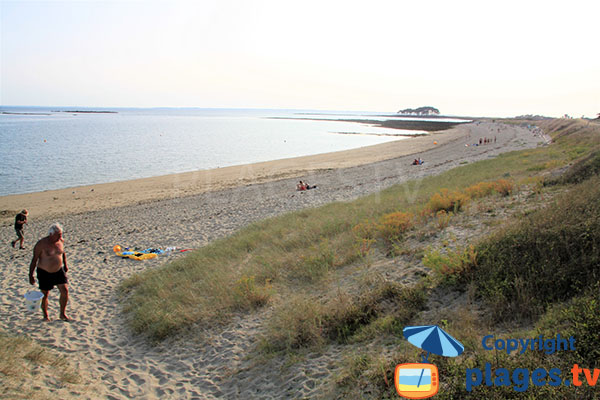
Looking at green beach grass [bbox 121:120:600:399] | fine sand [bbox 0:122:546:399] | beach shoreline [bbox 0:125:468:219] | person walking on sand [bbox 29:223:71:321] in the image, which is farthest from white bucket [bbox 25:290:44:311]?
beach shoreline [bbox 0:125:468:219]

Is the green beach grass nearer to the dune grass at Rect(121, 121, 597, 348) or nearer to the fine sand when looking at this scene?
the dune grass at Rect(121, 121, 597, 348)

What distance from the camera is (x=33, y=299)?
6.57 m

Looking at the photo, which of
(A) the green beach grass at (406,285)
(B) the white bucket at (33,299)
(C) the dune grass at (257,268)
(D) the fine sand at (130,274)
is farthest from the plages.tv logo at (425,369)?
(B) the white bucket at (33,299)

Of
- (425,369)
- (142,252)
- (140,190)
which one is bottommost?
(140,190)

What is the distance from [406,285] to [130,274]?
22.2 ft

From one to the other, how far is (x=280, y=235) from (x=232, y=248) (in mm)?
1401

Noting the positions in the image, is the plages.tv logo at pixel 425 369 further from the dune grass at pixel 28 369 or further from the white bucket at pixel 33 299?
the white bucket at pixel 33 299

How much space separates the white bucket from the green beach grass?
147 centimetres

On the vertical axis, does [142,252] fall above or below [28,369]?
below

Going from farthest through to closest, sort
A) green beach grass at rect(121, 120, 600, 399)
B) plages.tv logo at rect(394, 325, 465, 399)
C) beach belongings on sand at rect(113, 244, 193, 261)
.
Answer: beach belongings on sand at rect(113, 244, 193, 261), green beach grass at rect(121, 120, 600, 399), plages.tv logo at rect(394, 325, 465, 399)

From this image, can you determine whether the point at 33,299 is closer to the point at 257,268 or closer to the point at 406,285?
the point at 257,268

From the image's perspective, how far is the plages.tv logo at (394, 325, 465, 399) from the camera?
2958mm

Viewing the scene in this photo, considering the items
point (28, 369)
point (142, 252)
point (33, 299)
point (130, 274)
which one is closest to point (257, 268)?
point (130, 274)

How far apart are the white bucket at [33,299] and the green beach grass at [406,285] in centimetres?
147
